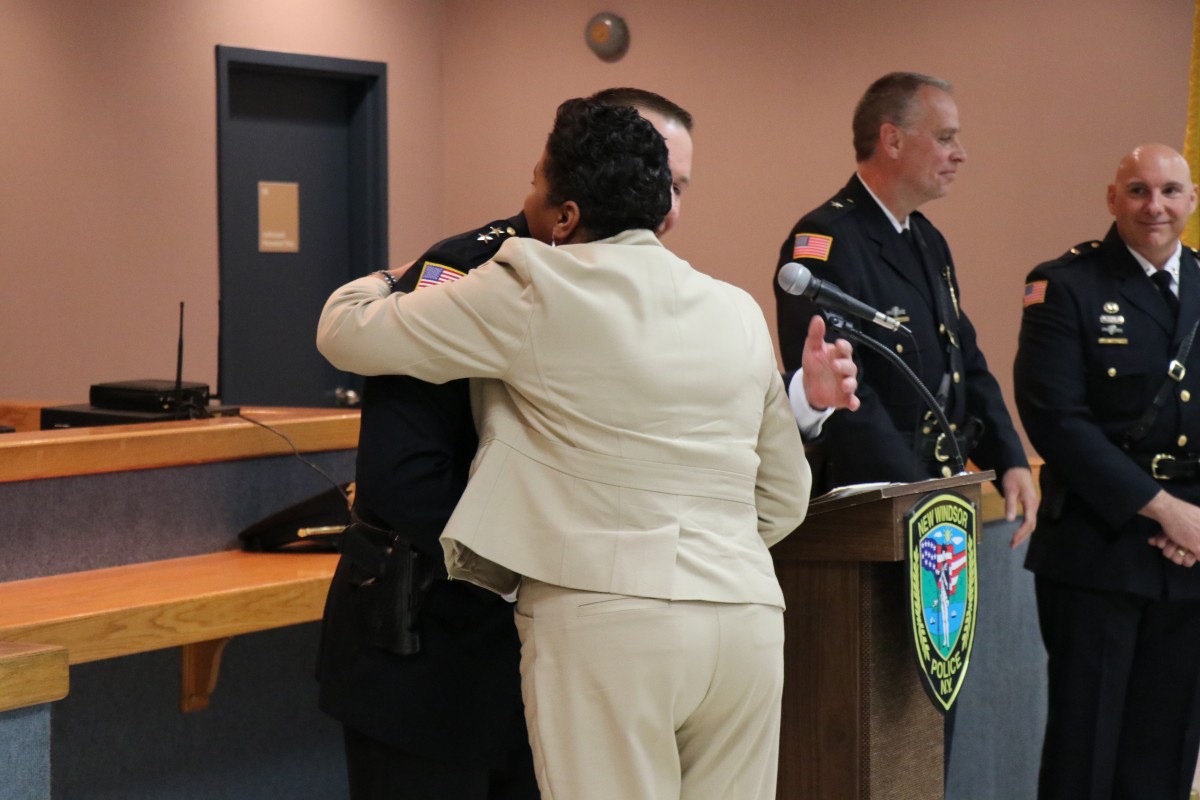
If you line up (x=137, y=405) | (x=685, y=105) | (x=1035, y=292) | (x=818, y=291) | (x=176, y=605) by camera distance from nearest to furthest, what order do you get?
(x=818, y=291) → (x=176, y=605) → (x=137, y=405) → (x=1035, y=292) → (x=685, y=105)

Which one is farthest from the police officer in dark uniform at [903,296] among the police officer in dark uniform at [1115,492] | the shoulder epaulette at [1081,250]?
the shoulder epaulette at [1081,250]

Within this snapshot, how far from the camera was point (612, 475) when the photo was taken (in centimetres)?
147

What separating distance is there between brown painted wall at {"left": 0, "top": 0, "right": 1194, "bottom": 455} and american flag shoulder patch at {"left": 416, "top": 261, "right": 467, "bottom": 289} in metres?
3.20

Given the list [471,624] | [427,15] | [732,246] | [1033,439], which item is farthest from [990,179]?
[471,624]

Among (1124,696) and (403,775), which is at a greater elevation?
(403,775)

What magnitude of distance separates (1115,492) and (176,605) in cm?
170

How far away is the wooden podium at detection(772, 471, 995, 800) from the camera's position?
1994 mm

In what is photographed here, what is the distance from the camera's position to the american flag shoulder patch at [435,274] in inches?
64.1

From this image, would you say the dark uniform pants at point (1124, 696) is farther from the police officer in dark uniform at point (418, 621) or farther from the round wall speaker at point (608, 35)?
the round wall speaker at point (608, 35)

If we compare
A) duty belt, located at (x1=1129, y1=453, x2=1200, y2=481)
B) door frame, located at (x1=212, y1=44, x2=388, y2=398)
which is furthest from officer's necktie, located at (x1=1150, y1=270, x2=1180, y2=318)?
door frame, located at (x1=212, y1=44, x2=388, y2=398)

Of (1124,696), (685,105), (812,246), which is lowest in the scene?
(1124,696)

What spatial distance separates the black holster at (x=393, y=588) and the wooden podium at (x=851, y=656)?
2.02 feet

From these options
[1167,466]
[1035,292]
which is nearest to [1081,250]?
[1035,292]

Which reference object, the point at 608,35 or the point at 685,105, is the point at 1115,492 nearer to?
the point at 685,105
